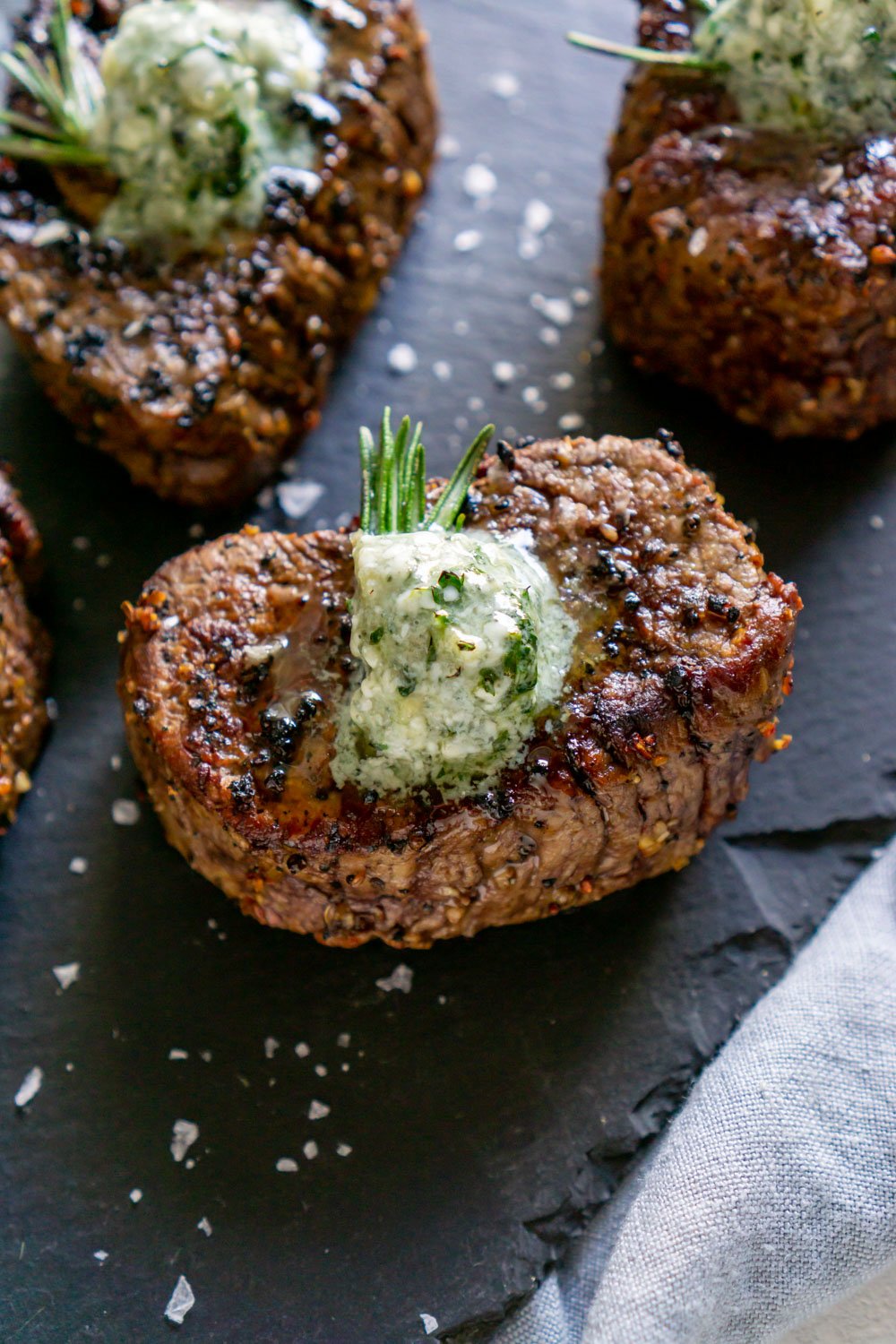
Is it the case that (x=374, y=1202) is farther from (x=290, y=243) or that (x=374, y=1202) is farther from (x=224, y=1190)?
(x=290, y=243)

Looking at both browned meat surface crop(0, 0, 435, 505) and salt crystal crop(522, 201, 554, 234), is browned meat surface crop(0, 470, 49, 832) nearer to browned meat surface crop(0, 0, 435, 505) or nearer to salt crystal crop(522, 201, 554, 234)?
browned meat surface crop(0, 0, 435, 505)

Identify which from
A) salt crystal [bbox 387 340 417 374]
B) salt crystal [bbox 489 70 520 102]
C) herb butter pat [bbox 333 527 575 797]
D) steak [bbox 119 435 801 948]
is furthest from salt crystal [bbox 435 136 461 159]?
herb butter pat [bbox 333 527 575 797]

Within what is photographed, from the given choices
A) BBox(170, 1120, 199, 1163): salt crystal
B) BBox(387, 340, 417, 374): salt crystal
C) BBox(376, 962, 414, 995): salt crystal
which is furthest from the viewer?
BBox(387, 340, 417, 374): salt crystal

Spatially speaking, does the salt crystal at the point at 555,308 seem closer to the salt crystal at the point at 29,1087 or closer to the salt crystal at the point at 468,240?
the salt crystal at the point at 468,240

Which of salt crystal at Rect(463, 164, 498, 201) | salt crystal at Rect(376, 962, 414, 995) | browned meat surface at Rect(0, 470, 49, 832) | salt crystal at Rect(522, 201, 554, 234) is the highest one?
salt crystal at Rect(463, 164, 498, 201)

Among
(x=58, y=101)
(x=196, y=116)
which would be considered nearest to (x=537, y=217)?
(x=196, y=116)

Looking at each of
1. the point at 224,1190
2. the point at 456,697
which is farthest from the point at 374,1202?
the point at 456,697
